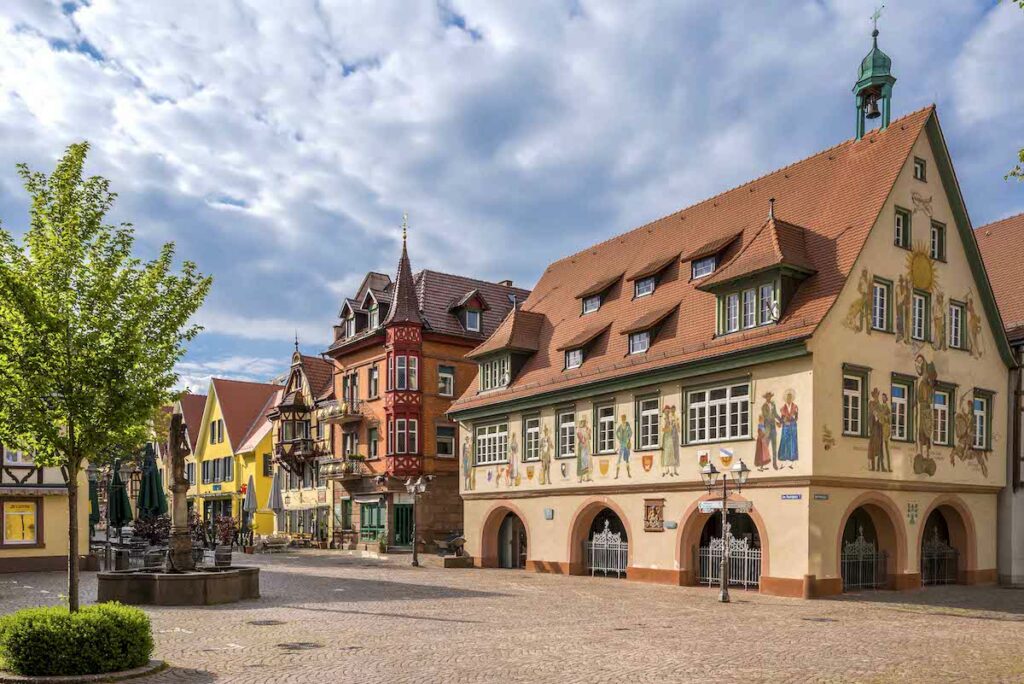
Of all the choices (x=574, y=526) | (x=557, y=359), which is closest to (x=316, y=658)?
(x=574, y=526)

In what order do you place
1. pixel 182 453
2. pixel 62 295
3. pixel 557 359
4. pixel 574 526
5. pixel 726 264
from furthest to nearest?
pixel 557 359
pixel 574 526
pixel 726 264
pixel 182 453
pixel 62 295

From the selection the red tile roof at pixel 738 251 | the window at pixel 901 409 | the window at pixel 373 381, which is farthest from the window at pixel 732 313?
the window at pixel 373 381

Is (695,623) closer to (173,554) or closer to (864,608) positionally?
(864,608)

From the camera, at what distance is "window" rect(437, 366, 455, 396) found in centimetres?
4691

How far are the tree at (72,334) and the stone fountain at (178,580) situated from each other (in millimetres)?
8033

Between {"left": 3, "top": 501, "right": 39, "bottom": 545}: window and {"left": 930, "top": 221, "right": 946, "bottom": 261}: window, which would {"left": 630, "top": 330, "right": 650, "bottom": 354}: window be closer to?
{"left": 930, "top": 221, "right": 946, "bottom": 261}: window

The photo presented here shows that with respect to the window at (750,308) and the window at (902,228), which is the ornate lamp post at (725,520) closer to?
the window at (750,308)

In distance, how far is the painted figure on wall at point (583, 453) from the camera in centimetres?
3173

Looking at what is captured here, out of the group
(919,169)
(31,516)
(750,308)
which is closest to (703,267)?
(750,308)

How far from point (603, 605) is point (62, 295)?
13412 mm

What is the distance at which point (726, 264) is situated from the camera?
28.5 m

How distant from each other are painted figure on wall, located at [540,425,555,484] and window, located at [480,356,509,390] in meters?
3.49

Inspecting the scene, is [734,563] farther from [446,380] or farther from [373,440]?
[373,440]

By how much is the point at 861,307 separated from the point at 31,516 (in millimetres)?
29175
